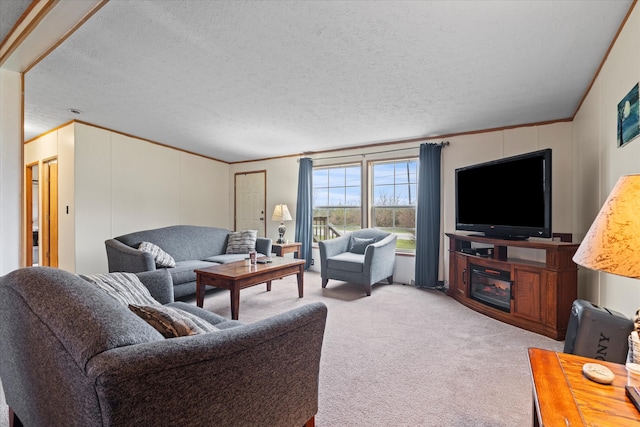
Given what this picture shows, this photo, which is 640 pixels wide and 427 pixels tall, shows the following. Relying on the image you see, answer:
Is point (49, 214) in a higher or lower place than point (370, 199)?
lower

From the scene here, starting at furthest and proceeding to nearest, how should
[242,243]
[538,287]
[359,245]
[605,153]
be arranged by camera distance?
1. [242,243]
2. [359,245]
3. [538,287]
4. [605,153]

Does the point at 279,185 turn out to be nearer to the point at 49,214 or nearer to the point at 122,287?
the point at 49,214

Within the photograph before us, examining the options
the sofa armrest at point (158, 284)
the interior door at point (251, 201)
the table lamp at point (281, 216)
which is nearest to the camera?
the sofa armrest at point (158, 284)

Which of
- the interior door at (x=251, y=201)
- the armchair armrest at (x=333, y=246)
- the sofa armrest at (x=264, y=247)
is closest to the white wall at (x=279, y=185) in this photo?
the interior door at (x=251, y=201)

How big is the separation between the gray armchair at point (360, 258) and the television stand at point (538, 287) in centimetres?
120

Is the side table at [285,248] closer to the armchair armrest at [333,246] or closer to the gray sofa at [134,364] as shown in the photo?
the armchair armrest at [333,246]

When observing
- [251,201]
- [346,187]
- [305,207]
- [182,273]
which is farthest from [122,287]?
[251,201]

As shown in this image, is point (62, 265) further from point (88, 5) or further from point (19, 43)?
point (88, 5)

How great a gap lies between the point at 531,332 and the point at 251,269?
2.82 meters

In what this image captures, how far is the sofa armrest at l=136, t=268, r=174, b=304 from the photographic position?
2.11 metres

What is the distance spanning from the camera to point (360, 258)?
4164 millimetres

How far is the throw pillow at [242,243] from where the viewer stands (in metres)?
4.88

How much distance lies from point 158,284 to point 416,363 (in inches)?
78.5

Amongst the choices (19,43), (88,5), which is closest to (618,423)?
A: (88,5)
